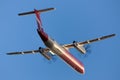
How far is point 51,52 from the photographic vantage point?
98.5m

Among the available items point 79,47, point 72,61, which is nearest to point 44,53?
point 72,61

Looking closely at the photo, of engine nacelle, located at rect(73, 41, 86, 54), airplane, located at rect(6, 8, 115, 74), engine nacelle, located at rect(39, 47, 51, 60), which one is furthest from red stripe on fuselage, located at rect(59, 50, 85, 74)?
engine nacelle, located at rect(39, 47, 51, 60)

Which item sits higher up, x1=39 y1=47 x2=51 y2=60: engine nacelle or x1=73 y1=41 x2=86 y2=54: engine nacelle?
x1=39 y1=47 x2=51 y2=60: engine nacelle

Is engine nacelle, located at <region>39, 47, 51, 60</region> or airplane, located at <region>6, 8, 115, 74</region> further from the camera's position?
engine nacelle, located at <region>39, 47, 51, 60</region>

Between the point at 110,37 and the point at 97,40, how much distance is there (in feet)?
12.6

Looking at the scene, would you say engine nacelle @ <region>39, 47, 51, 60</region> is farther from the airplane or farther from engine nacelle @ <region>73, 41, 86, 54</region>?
engine nacelle @ <region>73, 41, 86, 54</region>

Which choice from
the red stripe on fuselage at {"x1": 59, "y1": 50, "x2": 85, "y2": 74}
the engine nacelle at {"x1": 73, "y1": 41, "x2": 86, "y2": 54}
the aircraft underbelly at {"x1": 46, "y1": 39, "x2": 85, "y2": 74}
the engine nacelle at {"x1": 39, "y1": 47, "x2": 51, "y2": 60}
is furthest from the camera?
the engine nacelle at {"x1": 39, "y1": 47, "x2": 51, "y2": 60}

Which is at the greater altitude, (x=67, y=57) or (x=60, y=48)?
(x=60, y=48)

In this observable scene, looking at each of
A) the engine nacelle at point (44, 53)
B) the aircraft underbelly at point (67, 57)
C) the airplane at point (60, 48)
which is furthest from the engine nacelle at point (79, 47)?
the engine nacelle at point (44, 53)

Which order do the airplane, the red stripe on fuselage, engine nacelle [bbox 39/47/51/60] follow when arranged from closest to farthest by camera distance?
1. the airplane
2. the red stripe on fuselage
3. engine nacelle [bbox 39/47/51/60]

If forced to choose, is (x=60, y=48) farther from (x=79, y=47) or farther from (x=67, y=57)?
(x=79, y=47)

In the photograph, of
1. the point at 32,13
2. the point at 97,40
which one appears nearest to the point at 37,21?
the point at 32,13

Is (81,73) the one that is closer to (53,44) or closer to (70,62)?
(70,62)

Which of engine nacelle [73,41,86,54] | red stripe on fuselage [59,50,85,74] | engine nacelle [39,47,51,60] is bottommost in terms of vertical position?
red stripe on fuselage [59,50,85,74]
